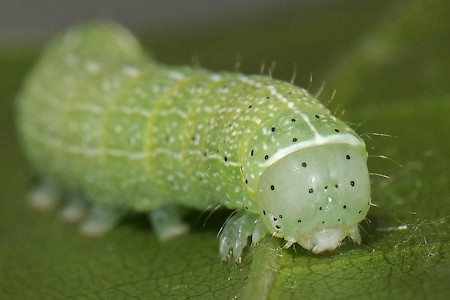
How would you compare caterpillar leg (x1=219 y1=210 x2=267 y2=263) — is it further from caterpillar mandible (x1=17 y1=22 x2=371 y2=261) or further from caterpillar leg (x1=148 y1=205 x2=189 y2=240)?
caterpillar leg (x1=148 y1=205 x2=189 y2=240)

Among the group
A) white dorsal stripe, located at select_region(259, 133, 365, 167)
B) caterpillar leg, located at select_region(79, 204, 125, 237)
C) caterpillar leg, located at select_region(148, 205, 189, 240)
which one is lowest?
caterpillar leg, located at select_region(79, 204, 125, 237)

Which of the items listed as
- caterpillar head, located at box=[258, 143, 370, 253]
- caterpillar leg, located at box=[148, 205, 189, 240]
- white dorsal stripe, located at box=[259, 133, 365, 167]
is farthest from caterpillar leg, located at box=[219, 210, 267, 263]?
caterpillar leg, located at box=[148, 205, 189, 240]

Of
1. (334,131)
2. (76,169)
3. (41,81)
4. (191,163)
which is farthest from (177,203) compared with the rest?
(41,81)

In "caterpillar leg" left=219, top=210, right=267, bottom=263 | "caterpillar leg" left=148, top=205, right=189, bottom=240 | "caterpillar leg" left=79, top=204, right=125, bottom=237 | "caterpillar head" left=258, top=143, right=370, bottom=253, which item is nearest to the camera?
"caterpillar head" left=258, top=143, right=370, bottom=253

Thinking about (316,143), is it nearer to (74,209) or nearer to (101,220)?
(101,220)

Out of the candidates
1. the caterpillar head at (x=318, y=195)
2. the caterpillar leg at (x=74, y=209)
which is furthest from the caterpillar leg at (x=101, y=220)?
the caterpillar head at (x=318, y=195)

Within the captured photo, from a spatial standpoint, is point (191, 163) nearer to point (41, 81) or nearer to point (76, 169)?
point (76, 169)
